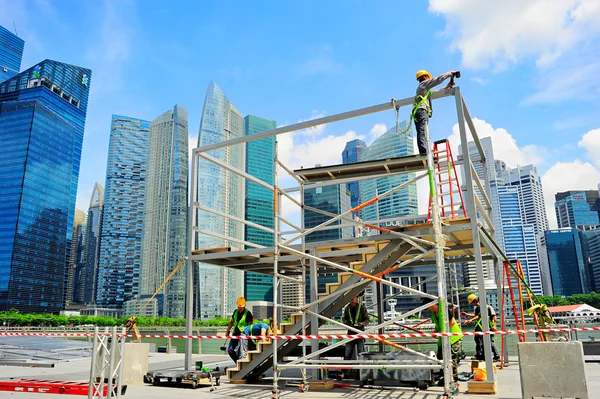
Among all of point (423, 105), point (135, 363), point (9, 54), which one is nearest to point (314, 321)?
point (135, 363)

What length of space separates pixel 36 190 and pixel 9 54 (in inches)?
3504

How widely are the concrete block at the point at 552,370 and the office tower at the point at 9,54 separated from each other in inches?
8795

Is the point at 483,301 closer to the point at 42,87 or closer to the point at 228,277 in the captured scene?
the point at 42,87

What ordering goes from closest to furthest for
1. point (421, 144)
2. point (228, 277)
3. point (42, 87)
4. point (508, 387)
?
point (508, 387), point (421, 144), point (42, 87), point (228, 277)

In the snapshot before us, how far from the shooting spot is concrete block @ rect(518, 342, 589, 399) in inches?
230

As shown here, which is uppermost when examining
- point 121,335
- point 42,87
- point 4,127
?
point 42,87

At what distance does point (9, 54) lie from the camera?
19000 centimetres

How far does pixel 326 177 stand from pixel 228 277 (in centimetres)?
17457

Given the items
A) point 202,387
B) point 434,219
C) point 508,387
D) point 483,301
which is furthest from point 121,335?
point 508,387

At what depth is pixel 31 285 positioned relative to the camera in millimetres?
134125

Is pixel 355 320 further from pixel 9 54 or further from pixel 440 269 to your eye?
pixel 9 54

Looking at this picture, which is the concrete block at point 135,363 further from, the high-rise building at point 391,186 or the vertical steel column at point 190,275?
the high-rise building at point 391,186

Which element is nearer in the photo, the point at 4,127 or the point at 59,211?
the point at 4,127

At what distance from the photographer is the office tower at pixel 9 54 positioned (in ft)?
611
